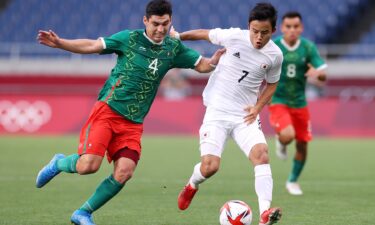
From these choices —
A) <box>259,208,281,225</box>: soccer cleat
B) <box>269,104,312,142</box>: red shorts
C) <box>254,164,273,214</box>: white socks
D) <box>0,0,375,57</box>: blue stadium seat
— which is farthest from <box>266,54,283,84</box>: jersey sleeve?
<box>0,0,375,57</box>: blue stadium seat

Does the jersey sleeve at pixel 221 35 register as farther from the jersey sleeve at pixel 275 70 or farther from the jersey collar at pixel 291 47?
the jersey collar at pixel 291 47

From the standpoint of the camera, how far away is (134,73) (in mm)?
7984

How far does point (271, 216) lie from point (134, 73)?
1921 millimetres

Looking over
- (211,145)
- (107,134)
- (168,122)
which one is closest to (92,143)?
(107,134)

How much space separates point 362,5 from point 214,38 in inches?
781

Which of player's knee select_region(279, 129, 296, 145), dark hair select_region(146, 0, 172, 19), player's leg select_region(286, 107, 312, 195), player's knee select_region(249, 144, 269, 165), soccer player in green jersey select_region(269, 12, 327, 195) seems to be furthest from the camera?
soccer player in green jersey select_region(269, 12, 327, 195)

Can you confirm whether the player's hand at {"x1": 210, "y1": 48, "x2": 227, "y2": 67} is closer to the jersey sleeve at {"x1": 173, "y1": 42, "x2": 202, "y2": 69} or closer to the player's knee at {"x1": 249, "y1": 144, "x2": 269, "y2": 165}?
the jersey sleeve at {"x1": 173, "y1": 42, "x2": 202, "y2": 69}

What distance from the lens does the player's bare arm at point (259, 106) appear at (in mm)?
8344

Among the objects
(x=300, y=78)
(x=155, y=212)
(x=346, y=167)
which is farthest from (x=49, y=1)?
(x=155, y=212)

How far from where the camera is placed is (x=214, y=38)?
28.5 ft

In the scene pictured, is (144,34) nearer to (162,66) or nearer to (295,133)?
(162,66)

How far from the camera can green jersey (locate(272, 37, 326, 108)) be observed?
11711mm

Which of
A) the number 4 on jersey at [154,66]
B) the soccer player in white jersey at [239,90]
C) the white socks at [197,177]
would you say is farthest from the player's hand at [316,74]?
the number 4 on jersey at [154,66]

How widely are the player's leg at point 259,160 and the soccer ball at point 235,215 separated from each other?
149 millimetres
